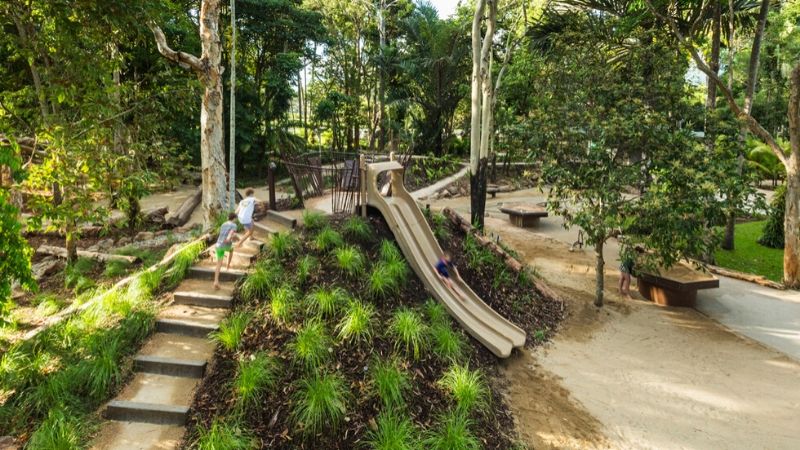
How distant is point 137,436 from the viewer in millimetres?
4281

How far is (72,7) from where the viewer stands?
697 cm

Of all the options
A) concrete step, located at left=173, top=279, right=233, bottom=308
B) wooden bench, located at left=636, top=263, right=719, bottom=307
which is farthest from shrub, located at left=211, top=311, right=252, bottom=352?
wooden bench, located at left=636, top=263, right=719, bottom=307

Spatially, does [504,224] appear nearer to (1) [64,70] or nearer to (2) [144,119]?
(2) [144,119]

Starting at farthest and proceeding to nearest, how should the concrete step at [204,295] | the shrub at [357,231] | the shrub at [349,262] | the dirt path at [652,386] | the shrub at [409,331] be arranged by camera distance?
the shrub at [357,231] → the shrub at [349,262] → the concrete step at [204,295] → the shrub at [409,331] → the dirt path at [652,386]

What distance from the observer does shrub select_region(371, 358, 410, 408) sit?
4.69 meters

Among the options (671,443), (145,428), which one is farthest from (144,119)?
(671,443)

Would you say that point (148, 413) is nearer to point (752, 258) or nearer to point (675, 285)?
point (675, 285)

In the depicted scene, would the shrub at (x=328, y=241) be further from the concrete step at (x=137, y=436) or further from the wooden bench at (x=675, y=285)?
the wooden bench at (x=675, y=285)

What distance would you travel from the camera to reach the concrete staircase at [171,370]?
4.32 meters

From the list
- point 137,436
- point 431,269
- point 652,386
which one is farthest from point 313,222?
point 652,386

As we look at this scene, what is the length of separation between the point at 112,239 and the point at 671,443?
40.5 feet

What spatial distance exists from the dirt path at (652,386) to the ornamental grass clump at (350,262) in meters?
2.45

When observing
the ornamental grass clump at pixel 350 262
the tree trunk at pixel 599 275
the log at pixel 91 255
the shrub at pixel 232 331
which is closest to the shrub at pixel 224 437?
the shrub at pixel 232 331

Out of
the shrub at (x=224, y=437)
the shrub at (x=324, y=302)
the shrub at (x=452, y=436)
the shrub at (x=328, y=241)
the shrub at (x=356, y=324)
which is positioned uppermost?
the shrub at (x=328, y=241)
